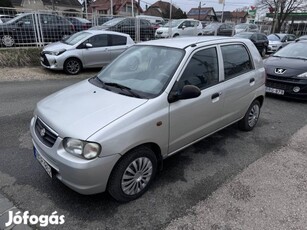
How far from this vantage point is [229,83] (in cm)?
365

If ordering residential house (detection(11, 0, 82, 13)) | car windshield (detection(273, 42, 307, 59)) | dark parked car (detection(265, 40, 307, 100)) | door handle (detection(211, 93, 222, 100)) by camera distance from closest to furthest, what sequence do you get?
door handle (detection(211, 93, 222, 100)) → dark parked car (detection(265, 40, 307, 100)) → car windshield (detection(273, 42, 307, 59)) → residential house (detection(11, 0, 82, 13))

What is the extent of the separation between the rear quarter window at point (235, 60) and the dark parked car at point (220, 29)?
16085 millimetres

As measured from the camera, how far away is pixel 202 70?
3.30 metres

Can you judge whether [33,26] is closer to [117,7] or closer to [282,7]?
[282,7]

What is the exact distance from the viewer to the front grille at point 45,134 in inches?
99.6

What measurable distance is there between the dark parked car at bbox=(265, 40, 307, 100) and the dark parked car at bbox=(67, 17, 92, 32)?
30.0 ft

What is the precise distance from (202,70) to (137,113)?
1.25 metres

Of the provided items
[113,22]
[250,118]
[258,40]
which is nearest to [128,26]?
[113,22]

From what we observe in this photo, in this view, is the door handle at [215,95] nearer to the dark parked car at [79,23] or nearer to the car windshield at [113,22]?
the dark parked car at [79,23]

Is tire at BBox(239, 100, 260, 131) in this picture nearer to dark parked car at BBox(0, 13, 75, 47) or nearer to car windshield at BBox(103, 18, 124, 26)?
dark parked car at BBox(0, 13, 75, 47)

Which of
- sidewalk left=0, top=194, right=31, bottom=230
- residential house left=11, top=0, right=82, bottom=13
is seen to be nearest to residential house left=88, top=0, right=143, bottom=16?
residential house left=11, top=0, right=82, bottom=13

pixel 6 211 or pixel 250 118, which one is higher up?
pixel 250 118

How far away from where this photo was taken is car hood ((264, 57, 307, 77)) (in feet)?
21.0

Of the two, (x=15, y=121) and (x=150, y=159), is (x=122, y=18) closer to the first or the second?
(x=15, y=121)
